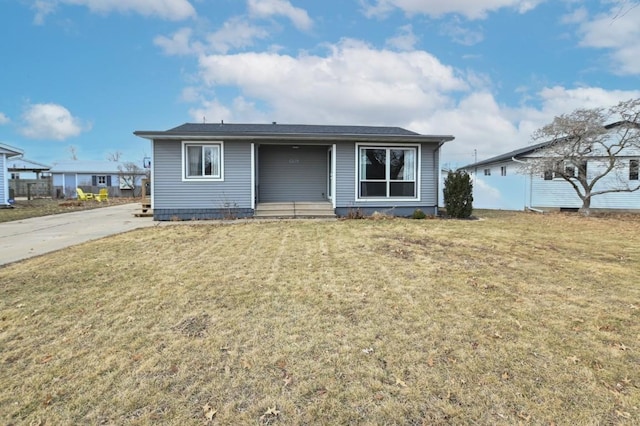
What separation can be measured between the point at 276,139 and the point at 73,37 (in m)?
12.0

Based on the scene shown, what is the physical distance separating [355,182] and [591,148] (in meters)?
11.3

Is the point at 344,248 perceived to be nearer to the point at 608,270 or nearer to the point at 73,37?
the point at 608,270

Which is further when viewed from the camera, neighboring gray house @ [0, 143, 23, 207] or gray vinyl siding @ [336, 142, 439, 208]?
neighboring gray house @ [0, 143, 23, 207]

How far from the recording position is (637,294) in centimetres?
444

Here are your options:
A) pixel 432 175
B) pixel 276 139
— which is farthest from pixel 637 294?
pixel 276 139

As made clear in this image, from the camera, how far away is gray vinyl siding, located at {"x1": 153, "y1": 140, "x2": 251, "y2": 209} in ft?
40.2

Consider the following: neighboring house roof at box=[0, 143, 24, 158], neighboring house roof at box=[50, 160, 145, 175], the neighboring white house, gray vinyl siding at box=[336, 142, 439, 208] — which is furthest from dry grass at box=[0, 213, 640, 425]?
neighboring house roof at box=[50, 160, 145, 175]

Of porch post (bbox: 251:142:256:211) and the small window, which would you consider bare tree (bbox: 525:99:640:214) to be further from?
porch post (bbox: 251:142:256:211)

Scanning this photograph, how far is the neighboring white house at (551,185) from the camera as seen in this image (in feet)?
56.2

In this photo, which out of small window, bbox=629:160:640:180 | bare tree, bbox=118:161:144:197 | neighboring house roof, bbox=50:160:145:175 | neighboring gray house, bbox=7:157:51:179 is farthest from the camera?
neighboring house roof, bbox=50:160:145:175

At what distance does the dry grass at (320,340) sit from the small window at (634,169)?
1475cm

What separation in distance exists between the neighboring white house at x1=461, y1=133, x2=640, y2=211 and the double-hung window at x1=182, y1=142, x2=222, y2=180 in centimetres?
1478

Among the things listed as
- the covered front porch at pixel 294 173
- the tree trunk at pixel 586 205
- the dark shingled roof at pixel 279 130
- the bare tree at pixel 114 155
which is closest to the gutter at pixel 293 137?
the dark shingled roof at pixel 279 130

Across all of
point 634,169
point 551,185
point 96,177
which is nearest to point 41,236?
point 551,185
